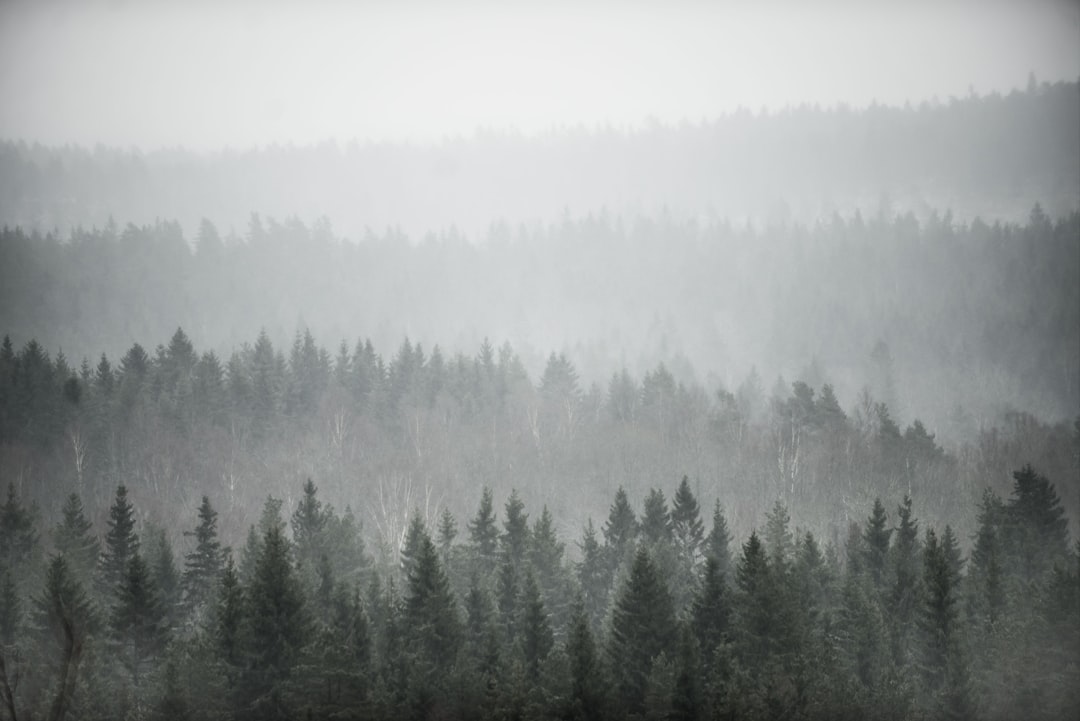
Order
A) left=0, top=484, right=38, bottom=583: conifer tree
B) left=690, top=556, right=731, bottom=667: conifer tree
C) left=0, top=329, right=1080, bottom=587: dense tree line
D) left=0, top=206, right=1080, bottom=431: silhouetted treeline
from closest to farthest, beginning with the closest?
left=690, top=556, right=731, bottom=667: conifer tree
left=0, top=484, right=38, bottom=583: conifer tree
left=0, top=329, right=1080, bottom=587: dense tree line
left=0, top=206, right=1080, bottom=431: silhouetted treeline

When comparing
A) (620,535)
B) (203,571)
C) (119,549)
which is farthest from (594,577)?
(119,549)

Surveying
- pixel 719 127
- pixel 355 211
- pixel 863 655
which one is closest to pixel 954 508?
pixel 863 655

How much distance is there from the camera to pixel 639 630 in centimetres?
1984

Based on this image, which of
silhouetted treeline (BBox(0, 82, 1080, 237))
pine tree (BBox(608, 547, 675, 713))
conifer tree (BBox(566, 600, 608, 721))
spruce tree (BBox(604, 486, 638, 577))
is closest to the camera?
conifer tree (BBox(566, 600, 608, 721))

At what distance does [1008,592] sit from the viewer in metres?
22.5

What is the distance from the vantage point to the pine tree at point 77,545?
26.3m

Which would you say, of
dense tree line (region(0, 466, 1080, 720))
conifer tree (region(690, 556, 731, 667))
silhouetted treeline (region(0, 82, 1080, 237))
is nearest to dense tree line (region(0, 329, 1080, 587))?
dense tree line (region(0, 466, 1080, 720))

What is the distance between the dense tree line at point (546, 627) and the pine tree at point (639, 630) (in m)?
0.05

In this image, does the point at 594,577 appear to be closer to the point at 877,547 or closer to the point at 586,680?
the point at 877,547

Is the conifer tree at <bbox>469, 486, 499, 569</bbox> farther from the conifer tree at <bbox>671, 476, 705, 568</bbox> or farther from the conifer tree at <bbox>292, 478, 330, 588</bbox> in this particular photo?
the conifer tree at <bbox>671, 476, 705, 568</bbox>

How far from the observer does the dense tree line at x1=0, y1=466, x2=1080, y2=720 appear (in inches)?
646

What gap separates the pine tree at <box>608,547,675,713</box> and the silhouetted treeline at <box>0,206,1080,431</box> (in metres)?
50.4

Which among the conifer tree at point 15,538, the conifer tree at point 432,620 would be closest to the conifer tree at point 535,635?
the conifer tree at point 432,620

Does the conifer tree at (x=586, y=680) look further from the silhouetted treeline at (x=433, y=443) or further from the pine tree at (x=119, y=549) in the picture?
the silhouetted treeline at (x=433, y=443)
